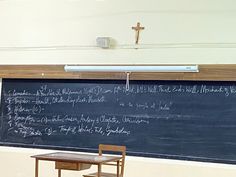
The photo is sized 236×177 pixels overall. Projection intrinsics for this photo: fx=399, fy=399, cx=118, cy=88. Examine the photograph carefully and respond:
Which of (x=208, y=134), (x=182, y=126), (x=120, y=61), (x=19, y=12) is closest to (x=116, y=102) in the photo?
(x=120, y=61)

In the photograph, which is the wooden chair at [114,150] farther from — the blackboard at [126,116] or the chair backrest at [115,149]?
the blackboard at [126,116]

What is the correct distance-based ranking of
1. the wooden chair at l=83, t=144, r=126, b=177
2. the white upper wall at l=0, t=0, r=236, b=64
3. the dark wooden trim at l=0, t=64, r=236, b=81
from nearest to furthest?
1. the wooden chair at l=83, t=144, r=126, b=177
2. the dark wooden trim at l=0, t=64, r=236, b=81
3. the white upper wall at l=0, t=0, r=236, b=64

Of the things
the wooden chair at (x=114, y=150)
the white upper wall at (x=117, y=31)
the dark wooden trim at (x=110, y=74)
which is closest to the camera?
the wooden chair at (x=114, y=150)

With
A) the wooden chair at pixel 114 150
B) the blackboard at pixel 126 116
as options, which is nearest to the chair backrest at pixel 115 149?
the wooden chair at pixel 114 150

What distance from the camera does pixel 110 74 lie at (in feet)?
18.7

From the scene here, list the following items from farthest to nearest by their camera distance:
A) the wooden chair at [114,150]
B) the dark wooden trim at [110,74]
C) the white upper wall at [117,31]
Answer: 1. the white upper wall at [117,31]
2. the dark wooden trim at [110,74]
3. the wooden chair at [114,150]

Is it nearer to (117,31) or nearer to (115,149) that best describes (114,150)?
(115,149)

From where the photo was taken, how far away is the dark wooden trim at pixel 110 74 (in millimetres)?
5254

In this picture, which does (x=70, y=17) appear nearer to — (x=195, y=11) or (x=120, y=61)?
(x=120, y=61)

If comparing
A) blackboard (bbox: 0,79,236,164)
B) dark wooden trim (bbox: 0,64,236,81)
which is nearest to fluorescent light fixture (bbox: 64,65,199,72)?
dark wooden trim (bbox: 0,64,236,81)

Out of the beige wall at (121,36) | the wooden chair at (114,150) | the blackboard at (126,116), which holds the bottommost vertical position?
the wooden chair at (114,150)

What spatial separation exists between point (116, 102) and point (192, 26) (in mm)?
1508

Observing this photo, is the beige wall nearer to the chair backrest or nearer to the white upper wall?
the white upper wall

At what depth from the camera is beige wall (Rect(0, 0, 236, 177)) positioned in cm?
535
